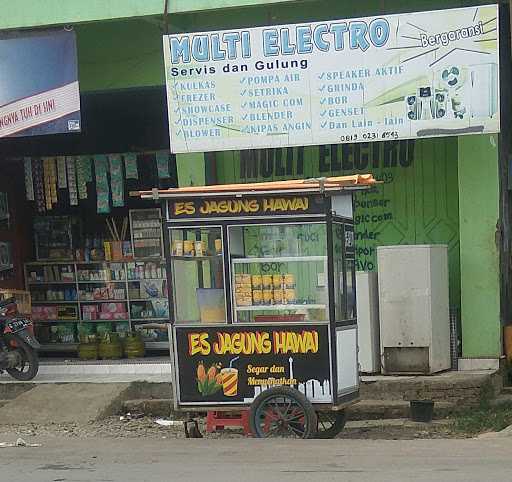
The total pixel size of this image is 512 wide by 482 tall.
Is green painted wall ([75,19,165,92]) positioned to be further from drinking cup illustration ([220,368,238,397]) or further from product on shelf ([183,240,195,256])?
drinking cup illustration ([220,368,238,397])

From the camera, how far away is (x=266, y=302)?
24.0 ft

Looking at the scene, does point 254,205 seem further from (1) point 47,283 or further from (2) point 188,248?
(1) point 47,283

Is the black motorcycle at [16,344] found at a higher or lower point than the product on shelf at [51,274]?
lower

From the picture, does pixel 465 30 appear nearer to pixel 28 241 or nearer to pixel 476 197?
pixel 476 197

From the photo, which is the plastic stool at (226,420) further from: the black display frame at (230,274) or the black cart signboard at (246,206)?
the black cart signboard at (246,206)

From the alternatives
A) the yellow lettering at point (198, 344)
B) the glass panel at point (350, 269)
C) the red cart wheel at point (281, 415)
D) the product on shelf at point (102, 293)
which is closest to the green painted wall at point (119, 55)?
the product on shelf at point (102, 293)

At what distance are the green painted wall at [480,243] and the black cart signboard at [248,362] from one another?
113 inches

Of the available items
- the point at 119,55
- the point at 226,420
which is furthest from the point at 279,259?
the point at 119,55

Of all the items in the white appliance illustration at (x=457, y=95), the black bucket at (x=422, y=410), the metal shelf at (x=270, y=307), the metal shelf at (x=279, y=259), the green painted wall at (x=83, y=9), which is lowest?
the black bucket at (x=422, y=410)

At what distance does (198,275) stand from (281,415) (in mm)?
1495

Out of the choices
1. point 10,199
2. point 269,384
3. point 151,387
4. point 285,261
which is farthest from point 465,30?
point 10,199

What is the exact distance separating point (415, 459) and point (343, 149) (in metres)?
4.95

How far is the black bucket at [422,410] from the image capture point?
26.8ft

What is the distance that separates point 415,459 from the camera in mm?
6344
